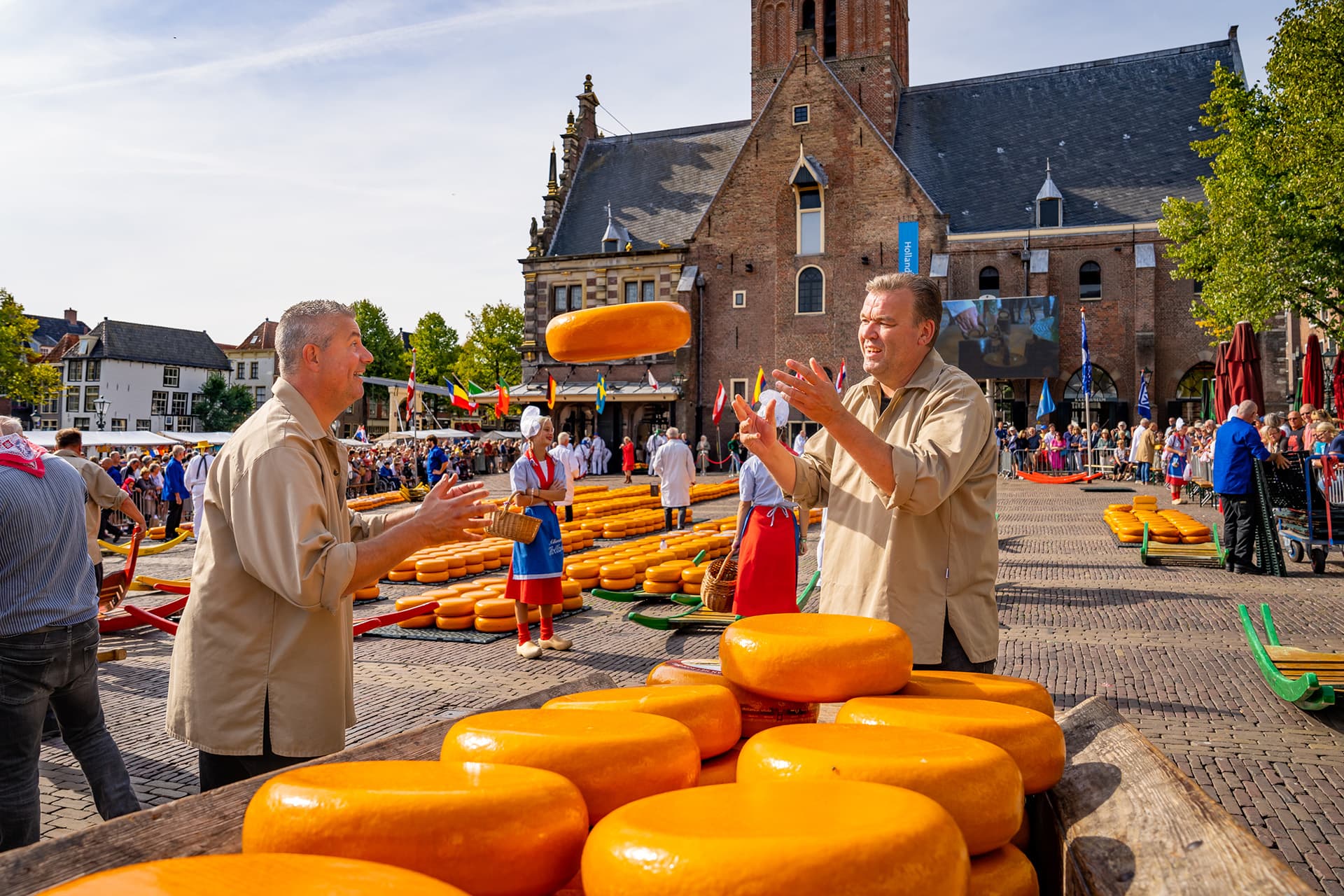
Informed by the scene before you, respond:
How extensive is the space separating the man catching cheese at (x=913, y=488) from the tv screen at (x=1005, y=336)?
3323cm

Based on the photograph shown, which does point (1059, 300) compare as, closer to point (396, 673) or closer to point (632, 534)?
point (632, 534)

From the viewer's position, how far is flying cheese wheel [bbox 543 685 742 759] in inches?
70.2

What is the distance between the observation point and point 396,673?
24.5 feet

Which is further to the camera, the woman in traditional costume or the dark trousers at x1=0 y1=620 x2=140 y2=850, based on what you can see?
the woman in traditional costume

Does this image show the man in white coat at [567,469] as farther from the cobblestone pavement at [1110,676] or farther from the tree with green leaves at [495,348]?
the tree with green leaves at [495,348]

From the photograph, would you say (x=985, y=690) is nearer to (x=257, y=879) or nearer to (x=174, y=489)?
(x=257, y=879)

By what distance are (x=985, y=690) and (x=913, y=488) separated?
2.08 ft

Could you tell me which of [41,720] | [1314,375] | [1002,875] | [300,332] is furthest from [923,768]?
→ [1314,375]

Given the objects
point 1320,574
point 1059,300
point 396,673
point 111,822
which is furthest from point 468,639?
point 1059,300

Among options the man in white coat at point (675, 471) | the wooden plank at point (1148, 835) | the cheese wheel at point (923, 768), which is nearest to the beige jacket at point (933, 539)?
the wooden plank at point (1148, 835)

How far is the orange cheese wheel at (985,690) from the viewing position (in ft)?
6.42

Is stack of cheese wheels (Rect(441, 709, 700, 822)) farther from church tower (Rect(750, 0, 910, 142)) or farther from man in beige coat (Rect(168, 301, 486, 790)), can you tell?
church tower (Rect(750, 0, 910, 142))

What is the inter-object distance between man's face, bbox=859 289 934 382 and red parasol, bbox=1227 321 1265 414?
58.0 feet

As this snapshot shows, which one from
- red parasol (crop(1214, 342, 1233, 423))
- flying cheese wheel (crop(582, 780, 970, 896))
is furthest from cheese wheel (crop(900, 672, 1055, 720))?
red parasol (crop(1214, 342, 1233, 423))
